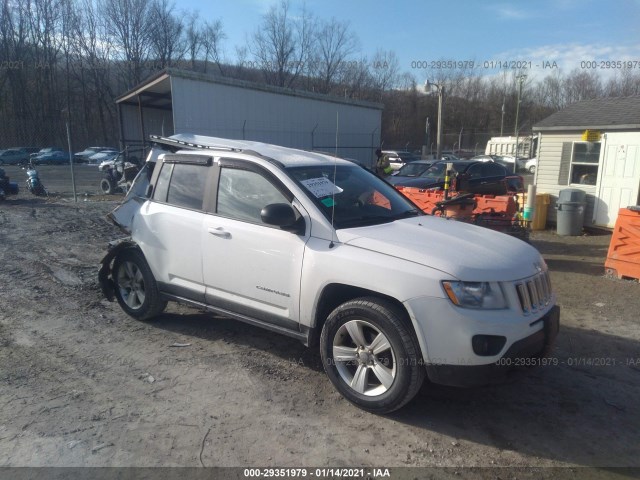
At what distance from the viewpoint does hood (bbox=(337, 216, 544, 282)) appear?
3248 mm

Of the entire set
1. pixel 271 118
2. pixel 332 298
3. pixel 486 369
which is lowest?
pixel 486 369

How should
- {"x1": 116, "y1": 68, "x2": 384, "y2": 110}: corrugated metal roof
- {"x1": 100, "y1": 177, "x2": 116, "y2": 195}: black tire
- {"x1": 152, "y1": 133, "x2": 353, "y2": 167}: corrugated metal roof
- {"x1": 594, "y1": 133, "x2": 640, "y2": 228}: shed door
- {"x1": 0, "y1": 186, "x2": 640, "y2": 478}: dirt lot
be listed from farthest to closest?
{"x1": 100, "y1": 177, "x2": 116, "y2": 195}: black tire
{"x1": 116, "y1": 68, "x2": 384, "y2": 110}: corrugated metal roof
{"x1": 594, "y1": 133, "x2": 640, "y2": 228}: shed door
{"x1": 152, "y1": 133, "x2": 353, "y2": 167}: corrugated metal roof
{"x1": 0, "y1": 186, "x2": 640, "y2": 478}: dirt lot

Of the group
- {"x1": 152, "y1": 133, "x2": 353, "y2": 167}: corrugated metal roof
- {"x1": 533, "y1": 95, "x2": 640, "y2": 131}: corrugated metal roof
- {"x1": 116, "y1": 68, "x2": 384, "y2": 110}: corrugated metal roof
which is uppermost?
{"x1": 116, "y1": 68, "x2": 384, "y2": 110}: corrugated metal roof

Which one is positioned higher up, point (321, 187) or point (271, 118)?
point (271, 118)

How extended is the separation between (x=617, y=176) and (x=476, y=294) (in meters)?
10.1

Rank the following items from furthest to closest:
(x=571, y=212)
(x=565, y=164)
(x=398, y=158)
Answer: (x=398, y=158)
(x=565, y=164)
(x=571, y=212)

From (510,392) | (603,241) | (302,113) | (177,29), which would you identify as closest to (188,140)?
(510,392)

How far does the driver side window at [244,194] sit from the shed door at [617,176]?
1007 centimetres

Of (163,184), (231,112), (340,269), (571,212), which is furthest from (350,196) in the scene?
(231,112)

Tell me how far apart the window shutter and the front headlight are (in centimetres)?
1055

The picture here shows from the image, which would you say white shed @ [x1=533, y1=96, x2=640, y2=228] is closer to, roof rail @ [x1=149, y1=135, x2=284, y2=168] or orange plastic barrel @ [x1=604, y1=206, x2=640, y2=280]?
orange plastic barrel @ [x1=604, y1=206, x2=640, y2=280]

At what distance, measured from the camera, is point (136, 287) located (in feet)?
17.4

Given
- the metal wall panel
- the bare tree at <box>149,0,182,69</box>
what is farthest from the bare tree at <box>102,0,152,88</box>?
the metal wall panel

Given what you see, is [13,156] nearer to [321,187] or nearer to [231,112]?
[231,112]
